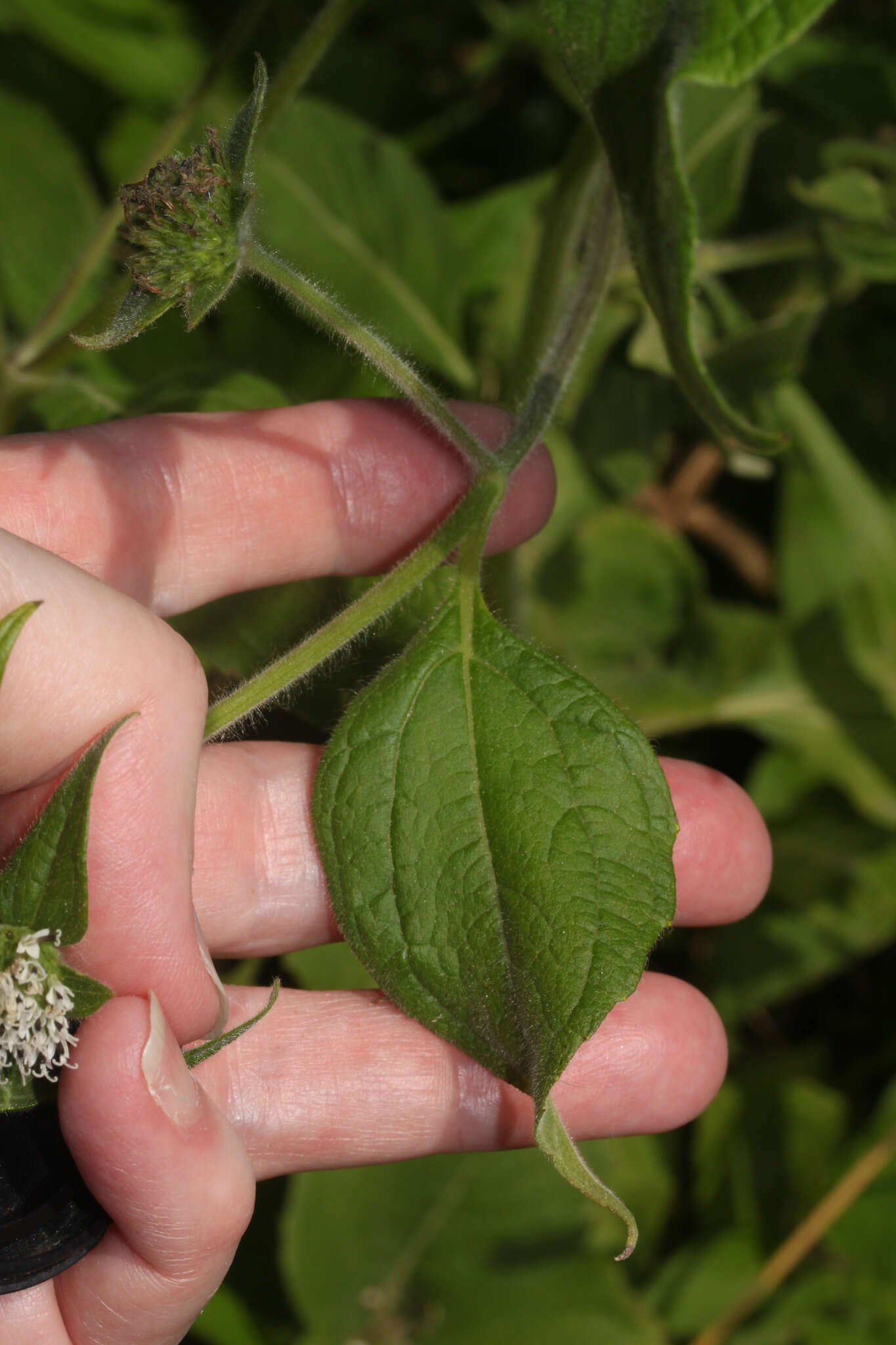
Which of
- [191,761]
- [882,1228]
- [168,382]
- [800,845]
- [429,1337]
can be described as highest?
[168,382]

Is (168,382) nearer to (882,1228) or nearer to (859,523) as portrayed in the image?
(859,523)

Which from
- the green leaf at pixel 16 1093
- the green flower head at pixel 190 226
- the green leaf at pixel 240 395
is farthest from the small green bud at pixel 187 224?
the green leaf at pixel 16 1093

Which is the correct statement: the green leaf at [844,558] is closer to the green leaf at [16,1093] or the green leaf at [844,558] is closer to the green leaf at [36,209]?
the green leaf at [36,209]

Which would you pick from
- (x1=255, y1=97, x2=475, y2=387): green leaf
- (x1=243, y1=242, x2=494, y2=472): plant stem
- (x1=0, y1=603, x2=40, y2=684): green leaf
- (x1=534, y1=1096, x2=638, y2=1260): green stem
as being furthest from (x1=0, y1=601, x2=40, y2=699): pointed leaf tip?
(x1=255, y1=97, x2=475, y2=387): green leaf

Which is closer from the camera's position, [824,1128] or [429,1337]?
[429,1337]

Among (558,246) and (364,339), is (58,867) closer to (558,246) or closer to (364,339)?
(364,339)

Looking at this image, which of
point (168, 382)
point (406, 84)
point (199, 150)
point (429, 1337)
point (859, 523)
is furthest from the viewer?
point (406, 84)

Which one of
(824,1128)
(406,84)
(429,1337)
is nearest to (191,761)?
(429,1337)
